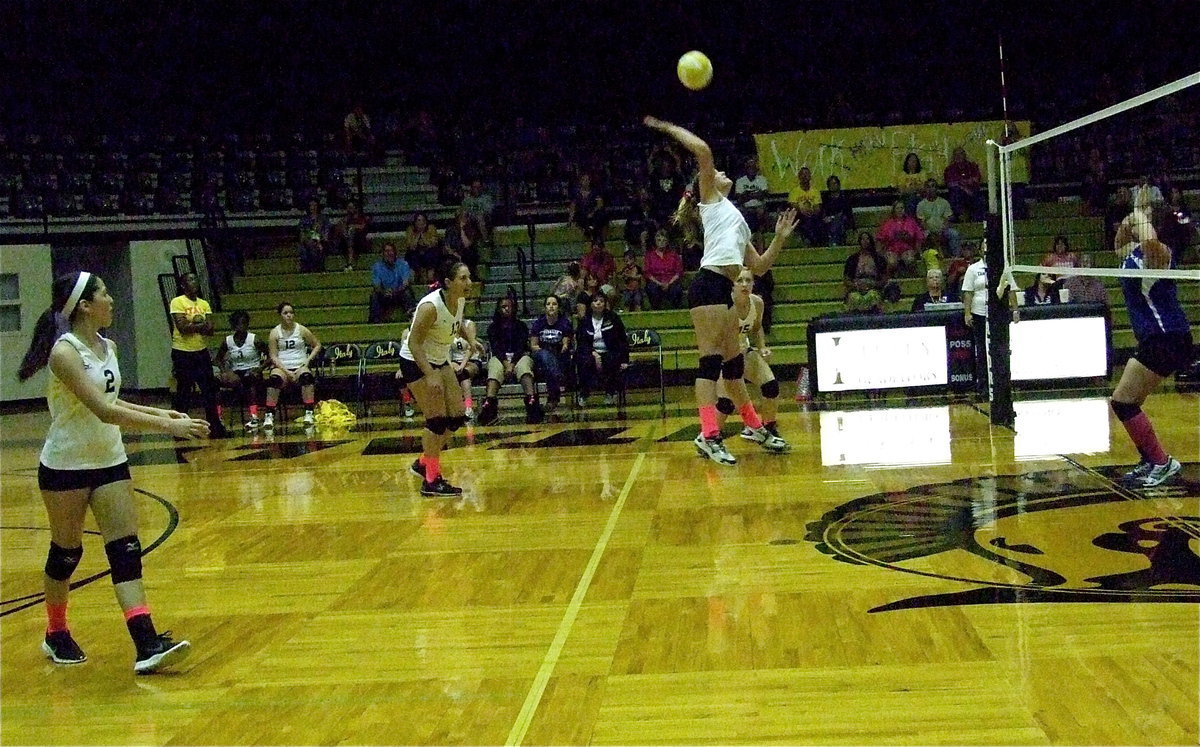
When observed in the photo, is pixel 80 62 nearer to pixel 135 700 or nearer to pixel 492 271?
pixel 492 271

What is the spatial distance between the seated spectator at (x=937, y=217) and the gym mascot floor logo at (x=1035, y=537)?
10.9m

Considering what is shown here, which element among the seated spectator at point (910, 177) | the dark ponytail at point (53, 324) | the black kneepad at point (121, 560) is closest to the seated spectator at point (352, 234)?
the seated spectator at point (910, 177)

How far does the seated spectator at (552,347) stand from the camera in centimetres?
1559

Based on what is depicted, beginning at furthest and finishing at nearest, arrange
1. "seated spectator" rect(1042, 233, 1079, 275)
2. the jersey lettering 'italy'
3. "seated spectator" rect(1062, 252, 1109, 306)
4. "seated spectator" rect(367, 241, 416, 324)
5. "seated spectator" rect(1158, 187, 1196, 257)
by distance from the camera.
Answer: "seated spectator" rect(367, 241, 416, 324)
"seated spectator" rect(1062, 252, 1109, 306)
"seated spectator" rect(1042, 233, 1079, 275)
"seated spectator" rect(1158, 187, 1196, 257)
the jersey lettering 'italy'

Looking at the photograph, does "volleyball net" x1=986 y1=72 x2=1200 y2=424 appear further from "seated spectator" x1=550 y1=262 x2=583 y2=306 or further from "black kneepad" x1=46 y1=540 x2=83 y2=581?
"seated spectator" x1=550 y1=262 x2=583 y2=306

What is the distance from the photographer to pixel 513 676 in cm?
450

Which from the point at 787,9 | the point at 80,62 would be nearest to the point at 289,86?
the point at 80,62

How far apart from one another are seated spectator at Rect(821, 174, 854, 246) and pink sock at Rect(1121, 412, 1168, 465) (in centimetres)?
1231

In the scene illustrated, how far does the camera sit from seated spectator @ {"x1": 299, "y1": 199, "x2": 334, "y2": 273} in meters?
20.7

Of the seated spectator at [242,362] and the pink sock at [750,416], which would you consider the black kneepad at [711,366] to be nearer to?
the pink sock at [750,416]

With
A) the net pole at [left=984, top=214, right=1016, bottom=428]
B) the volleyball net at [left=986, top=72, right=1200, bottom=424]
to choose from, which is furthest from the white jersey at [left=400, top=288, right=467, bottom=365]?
the net pole at [left=984, top=214, right=1016, bottom=428]

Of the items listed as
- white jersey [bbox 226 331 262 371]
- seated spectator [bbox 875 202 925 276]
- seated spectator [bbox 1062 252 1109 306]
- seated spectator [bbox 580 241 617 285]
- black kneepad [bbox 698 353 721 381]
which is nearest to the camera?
black kneepad [bbox 698 353 721 381]

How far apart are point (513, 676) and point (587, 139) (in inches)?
769

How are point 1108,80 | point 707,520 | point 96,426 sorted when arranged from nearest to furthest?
point 96,426 → point 707,520 → point 1108,80
